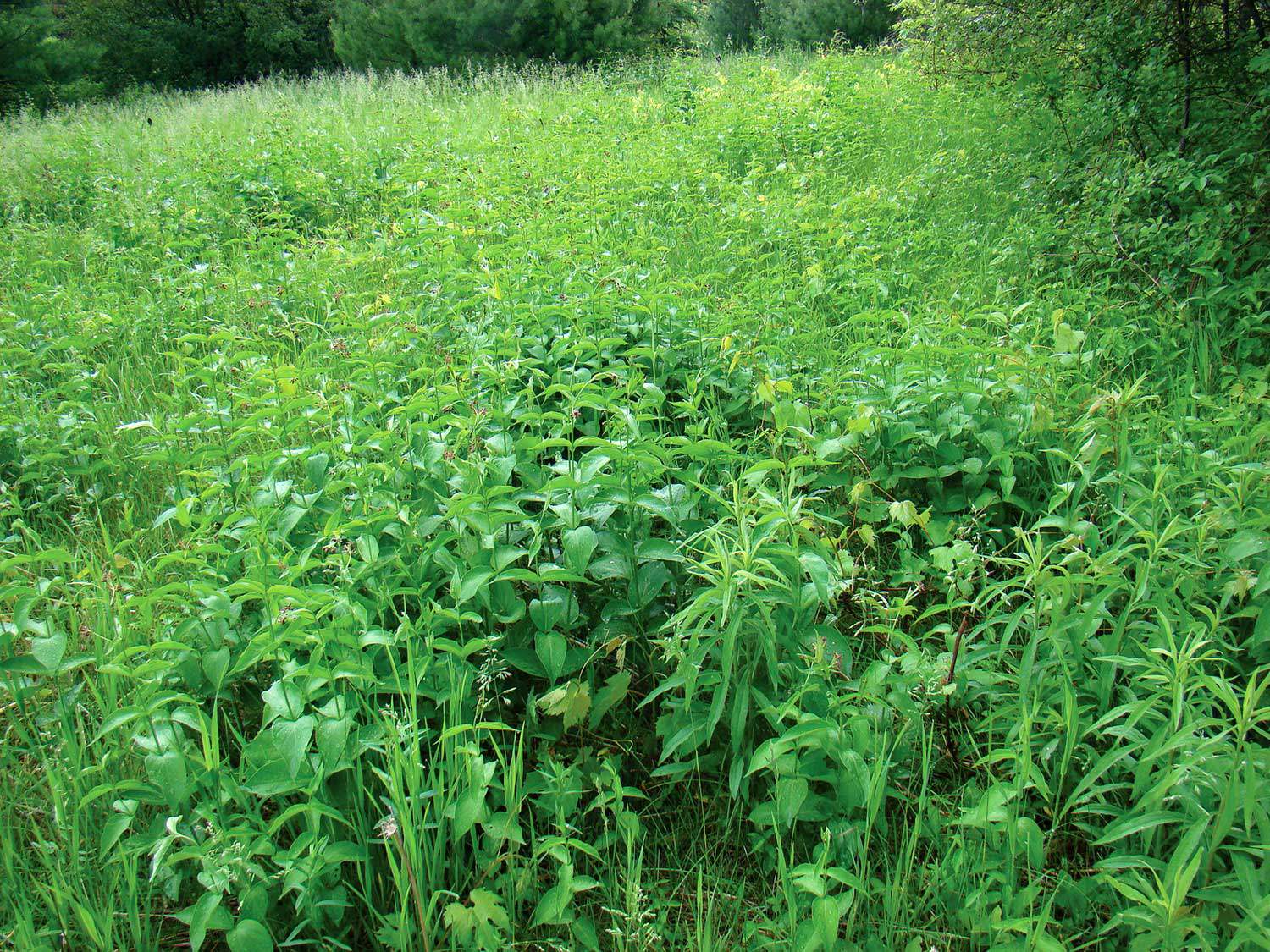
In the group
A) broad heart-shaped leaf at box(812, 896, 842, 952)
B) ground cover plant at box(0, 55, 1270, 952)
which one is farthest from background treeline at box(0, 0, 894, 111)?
broad heart-shaped leaf at box(812, 896, 842, 952)

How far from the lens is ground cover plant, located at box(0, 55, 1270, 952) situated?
1574 mm

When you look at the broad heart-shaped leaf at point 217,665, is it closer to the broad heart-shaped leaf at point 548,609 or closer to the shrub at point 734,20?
the broad heart-shaped leaf at point 548,609

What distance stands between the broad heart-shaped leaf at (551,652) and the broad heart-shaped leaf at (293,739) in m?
0.53

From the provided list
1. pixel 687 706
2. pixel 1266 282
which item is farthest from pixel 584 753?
pixel 1266 282

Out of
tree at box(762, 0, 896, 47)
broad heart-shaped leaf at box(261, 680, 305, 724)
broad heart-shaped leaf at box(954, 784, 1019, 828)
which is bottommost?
broad heart-shaped leaf at box(954, 784, 1019, 828)

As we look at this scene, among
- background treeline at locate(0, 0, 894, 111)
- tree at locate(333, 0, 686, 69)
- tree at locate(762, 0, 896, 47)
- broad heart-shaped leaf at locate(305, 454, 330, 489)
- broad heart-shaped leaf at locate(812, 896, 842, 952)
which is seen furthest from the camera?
tree at locate(762, 0, 896, 47)

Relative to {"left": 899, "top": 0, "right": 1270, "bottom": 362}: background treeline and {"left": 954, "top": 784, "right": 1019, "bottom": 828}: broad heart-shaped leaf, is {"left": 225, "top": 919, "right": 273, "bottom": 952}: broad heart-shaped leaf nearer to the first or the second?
{"left": 954, "top": 784, "right": 1019, "bottom": 828}: broad heart-shaped leaf

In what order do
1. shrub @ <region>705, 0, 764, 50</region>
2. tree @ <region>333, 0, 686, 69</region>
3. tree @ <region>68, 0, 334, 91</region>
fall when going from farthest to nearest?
tree @ <region>68, 0, 334, 91</region> < shrub @ <region>705, 0, 764, 50</region> < tree @ <region>333, 0, 686, 69</region>

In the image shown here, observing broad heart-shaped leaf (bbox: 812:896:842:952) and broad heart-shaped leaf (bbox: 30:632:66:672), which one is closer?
broad heart-shaped leaf (bbox: 812:896:842:952)

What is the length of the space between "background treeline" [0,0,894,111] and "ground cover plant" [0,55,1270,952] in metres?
12.3

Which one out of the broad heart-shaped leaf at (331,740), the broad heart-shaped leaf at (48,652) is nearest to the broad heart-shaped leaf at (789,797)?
the broad heart-shaped leaf at (331,740)

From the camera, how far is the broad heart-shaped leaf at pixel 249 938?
145 centimetres

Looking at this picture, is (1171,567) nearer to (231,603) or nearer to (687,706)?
(687,706)

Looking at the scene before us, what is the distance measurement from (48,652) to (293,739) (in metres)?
0.65
